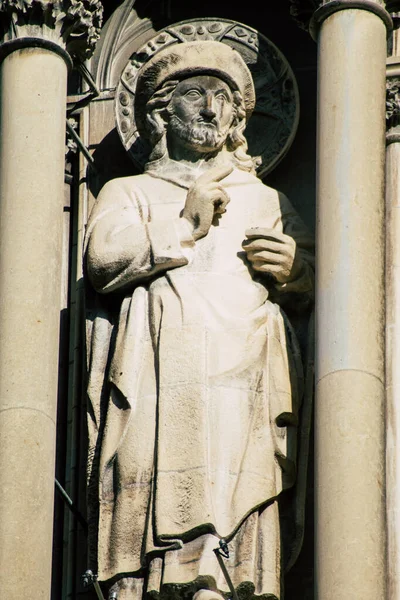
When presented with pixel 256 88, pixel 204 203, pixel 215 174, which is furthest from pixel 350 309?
pixel 256 88

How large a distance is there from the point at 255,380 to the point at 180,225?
1.00 metres

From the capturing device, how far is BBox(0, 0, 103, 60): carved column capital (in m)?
15.6

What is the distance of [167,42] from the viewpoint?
1675 cm

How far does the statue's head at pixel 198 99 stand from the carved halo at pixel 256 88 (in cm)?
37

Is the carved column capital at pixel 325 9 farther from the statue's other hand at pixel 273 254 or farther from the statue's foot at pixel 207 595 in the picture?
the statue's foot at pixel 207 595

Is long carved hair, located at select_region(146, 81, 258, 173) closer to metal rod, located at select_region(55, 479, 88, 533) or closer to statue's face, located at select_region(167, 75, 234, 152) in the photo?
statue's face, located at select_region(167, 75, 234, 152)

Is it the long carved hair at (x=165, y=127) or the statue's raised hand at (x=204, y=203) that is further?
the long carved hair at (x=165, y=127)

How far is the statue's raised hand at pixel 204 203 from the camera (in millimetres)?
15430

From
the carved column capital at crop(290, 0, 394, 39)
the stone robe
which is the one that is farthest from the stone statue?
the carved column capital at crop(290, 0, 394, 39)

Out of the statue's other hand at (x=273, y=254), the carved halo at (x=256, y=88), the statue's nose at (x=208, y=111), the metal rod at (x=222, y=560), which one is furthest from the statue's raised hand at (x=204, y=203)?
the metal rod at (x=222, y=560)

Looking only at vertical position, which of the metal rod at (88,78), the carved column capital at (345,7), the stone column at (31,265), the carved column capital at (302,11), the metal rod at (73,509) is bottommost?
the metal rod at (73,509)

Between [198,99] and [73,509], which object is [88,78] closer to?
[198,99]

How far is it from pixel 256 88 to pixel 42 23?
5.31ft

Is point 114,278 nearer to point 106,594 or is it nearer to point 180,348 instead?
point 180,348
